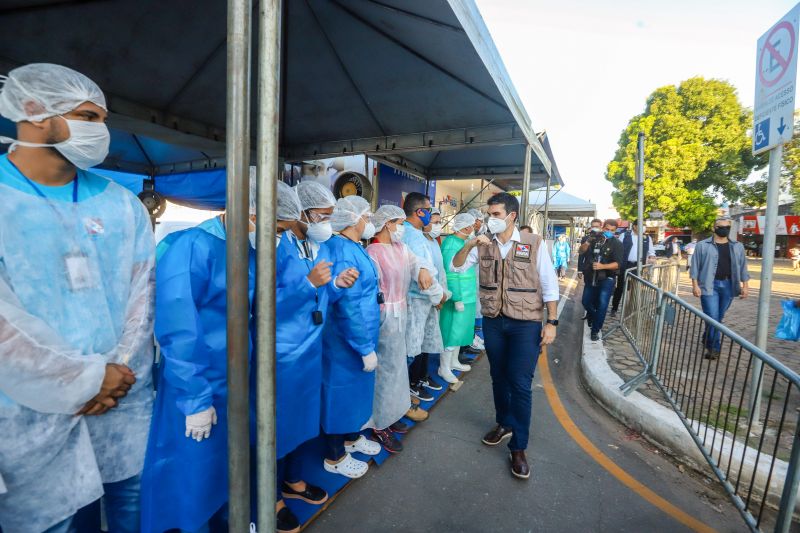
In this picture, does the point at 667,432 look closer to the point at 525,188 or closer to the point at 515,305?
the point at 515,305

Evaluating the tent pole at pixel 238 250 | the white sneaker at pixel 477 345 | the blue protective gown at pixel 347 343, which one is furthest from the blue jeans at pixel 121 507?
the white sneaker at pixel 477 345

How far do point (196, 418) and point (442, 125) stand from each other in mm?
4330

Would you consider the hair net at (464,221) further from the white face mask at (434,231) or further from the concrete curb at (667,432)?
the concrete curb at (667,432)

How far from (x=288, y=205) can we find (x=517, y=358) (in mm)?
1952

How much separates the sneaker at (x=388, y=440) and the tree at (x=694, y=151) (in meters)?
26.4

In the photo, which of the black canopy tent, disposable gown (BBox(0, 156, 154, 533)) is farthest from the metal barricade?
disposable gown (BBox(0, 156, 154, 533))

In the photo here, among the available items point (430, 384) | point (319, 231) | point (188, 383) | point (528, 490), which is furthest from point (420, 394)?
point (188, 383)

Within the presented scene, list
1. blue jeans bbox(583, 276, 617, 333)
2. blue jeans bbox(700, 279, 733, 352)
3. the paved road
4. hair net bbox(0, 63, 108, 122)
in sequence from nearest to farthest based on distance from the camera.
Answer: hair net bbox(0, 63, 108, 122) < the paved road < blue jeans bbox(700, 279, 733, 352) < blue jeans bbox(583, 276, 617, 333)

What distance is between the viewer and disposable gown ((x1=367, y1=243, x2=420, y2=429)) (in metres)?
3.15

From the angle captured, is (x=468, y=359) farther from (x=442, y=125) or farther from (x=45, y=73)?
(x=45, y=73)

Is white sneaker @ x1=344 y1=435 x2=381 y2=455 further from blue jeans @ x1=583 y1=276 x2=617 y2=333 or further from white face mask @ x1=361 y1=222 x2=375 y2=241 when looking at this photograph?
blue jeans @ x1=583 y1=276 x2=617 y2=333

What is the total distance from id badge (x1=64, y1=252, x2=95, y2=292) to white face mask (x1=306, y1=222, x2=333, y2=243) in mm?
1296

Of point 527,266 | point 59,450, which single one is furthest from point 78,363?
point 527,266

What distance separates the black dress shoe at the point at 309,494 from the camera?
2.44 m
